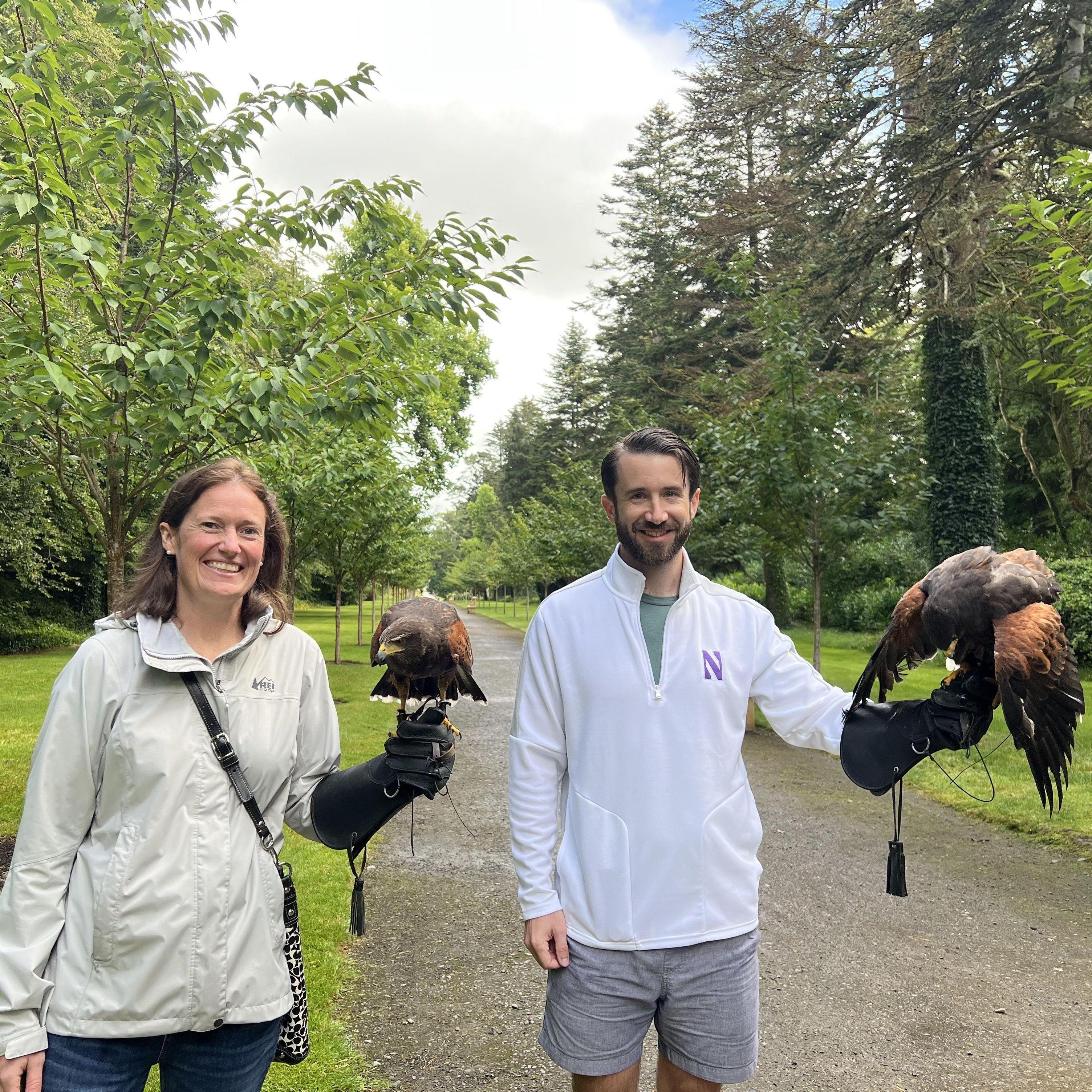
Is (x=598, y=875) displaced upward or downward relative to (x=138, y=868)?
downward

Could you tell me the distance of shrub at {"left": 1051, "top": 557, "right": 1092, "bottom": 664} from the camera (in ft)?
52.9

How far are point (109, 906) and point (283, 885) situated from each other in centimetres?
42

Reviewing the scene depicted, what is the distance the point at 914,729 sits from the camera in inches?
89.8

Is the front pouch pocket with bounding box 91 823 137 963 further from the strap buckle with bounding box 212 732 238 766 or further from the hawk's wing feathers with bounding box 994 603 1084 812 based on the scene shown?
the hawk's wing feathers with bounding box 994 603 1084 812

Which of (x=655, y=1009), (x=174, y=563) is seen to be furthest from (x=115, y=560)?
(x=655, y=1009)

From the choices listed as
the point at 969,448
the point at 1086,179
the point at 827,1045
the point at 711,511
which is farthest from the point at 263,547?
the point at 969,448

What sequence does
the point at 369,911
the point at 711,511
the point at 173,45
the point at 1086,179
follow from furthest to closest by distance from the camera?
1. the point at 711,511
2. the point at 369,911
3. the point at 1086,179
4. the point at 173,45

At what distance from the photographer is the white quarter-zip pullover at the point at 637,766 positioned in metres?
2.29

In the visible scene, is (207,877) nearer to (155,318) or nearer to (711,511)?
(155,318)

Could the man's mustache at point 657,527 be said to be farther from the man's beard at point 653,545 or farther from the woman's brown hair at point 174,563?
the woman's brown hair at point 174,563

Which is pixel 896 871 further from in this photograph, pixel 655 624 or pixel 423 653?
pixel 423 653

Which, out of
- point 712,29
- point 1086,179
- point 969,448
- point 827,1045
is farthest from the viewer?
point 969,448

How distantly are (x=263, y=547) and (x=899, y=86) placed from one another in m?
13.3

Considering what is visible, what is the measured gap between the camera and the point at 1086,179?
521 centimetres
